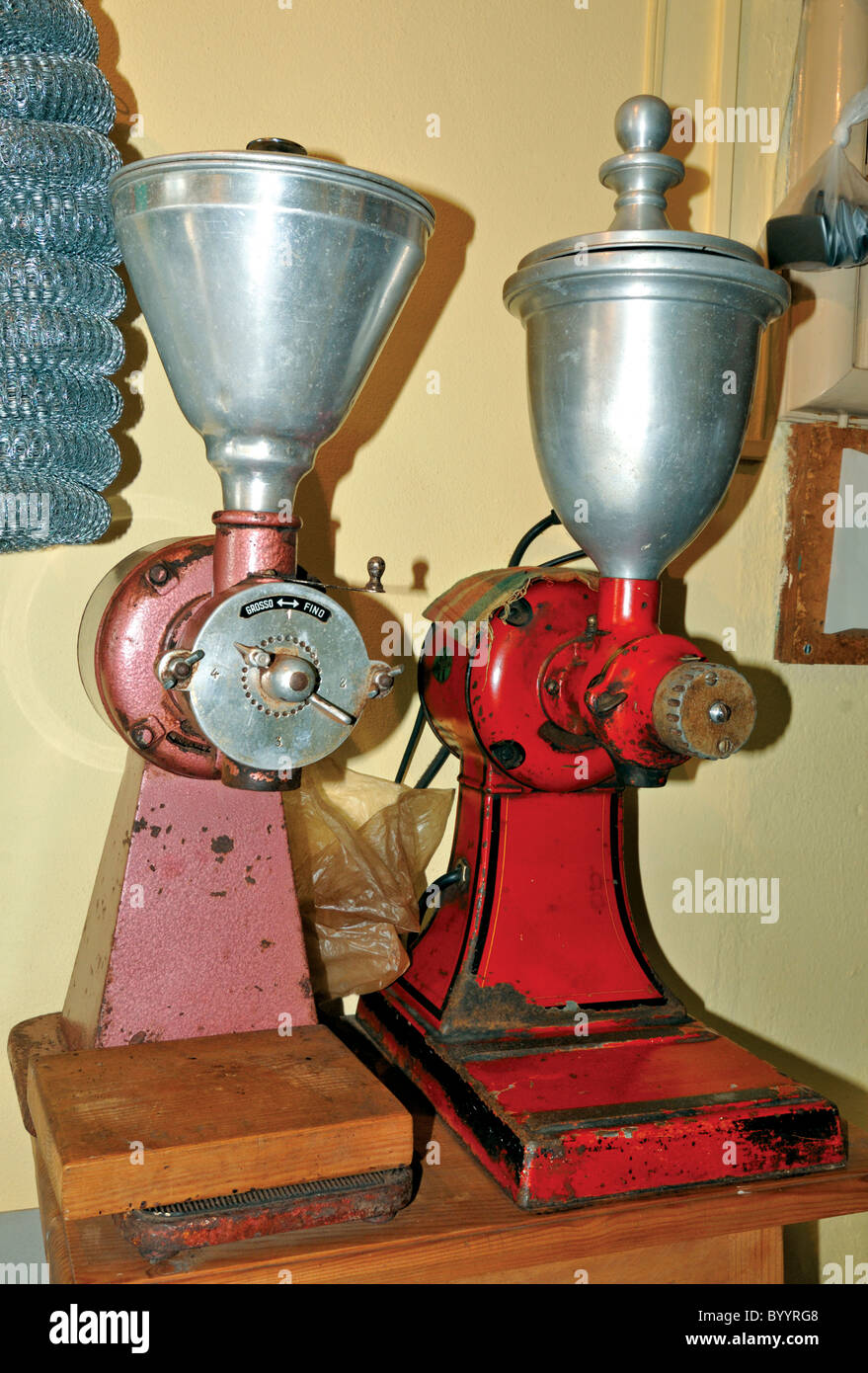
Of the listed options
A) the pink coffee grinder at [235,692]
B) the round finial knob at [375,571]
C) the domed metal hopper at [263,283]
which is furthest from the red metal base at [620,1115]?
the domed metal hopper at [263,283]

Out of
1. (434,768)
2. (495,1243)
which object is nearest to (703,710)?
(495,1243)

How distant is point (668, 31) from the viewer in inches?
57.0

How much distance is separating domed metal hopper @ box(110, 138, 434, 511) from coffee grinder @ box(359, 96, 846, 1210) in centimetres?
19

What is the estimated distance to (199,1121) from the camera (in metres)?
0.80

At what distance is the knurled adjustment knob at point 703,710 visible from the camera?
0.88 m

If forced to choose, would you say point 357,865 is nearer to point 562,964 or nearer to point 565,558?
point 562,964

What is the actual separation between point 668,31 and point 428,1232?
1.42m

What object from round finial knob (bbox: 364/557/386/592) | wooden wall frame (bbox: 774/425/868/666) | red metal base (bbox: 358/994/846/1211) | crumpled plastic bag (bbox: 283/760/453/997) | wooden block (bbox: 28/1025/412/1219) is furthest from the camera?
wooden wall frame (bbox: 774/425/868/666)

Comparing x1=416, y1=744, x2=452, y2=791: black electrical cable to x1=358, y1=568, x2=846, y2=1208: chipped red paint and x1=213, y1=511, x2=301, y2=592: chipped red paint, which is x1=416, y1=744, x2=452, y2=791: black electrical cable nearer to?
x1=358, y1=568, x2=846, y2=1208: chipped red paint

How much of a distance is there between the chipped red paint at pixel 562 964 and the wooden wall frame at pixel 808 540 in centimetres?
55

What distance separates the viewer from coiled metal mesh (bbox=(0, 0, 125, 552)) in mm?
922

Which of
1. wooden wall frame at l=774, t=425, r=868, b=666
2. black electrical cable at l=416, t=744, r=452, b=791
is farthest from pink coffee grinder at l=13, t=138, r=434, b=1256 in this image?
wooden wall frame at l=774, t=425, r=868, b=666

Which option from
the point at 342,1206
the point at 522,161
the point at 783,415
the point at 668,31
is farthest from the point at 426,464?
the point at 342,1206

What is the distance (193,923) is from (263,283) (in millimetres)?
531
